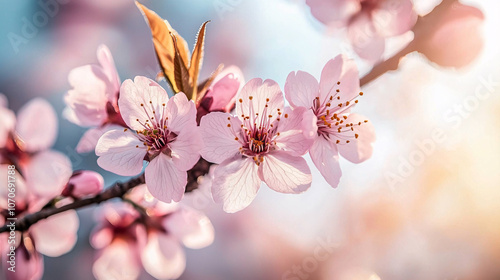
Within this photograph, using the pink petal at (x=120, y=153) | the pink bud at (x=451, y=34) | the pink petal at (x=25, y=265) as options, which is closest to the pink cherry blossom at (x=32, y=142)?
the pink petal at (x=25, y=265)

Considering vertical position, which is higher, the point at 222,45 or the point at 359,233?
the point at 222,45

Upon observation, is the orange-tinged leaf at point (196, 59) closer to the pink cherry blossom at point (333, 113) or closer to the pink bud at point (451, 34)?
the pink cherry blossom at point (333, 113)

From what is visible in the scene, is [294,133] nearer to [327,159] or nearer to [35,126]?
[327,159]

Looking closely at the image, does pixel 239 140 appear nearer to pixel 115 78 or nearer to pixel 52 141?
pixel 115 78

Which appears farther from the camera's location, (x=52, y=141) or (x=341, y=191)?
(x=341, y=191)

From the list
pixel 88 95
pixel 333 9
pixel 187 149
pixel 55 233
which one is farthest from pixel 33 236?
pixel 333 9

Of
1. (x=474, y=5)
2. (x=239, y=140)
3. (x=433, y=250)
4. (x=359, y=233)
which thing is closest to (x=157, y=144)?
(x=239, y=140)

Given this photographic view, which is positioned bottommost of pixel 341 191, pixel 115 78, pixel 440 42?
pixel 341 191

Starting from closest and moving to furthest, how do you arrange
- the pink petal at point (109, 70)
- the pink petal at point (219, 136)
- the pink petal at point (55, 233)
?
the pink petal at point (219, 136), the pink petal at point (109, 70), the pink petal at point (55, 233)

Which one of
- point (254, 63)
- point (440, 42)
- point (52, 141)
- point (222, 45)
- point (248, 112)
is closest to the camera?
point (248, 112)
